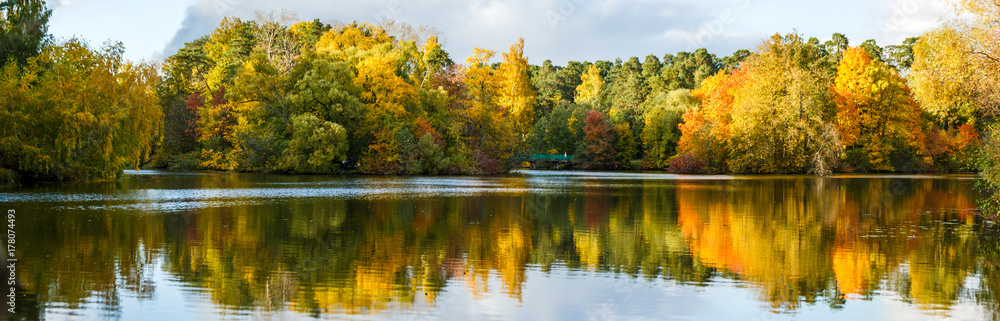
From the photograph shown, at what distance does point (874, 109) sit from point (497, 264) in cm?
5801

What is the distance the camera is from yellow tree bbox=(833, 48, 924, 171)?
191ft

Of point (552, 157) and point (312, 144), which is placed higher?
point (312, 144)

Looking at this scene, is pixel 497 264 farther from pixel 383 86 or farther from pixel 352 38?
pixel 352 38

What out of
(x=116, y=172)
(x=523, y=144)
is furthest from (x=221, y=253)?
(x=523, y=144)

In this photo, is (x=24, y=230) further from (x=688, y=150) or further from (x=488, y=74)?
(x=688, y=150)

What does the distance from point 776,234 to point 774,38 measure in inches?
1893

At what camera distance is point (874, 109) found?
59.1 m

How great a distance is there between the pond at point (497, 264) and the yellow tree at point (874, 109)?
140 feet

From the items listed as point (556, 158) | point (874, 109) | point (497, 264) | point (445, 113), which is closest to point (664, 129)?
point (556, 158)

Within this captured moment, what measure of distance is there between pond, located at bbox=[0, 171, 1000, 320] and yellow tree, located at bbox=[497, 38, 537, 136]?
168 ft

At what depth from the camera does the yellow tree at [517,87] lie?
70.6 metres

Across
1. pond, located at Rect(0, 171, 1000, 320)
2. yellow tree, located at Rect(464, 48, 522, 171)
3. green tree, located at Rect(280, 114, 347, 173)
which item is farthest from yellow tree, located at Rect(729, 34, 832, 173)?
pond, located at Rect(0, 171, 1000, 320)

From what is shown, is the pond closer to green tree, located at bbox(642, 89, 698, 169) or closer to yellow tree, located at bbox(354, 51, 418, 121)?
yellow tree, located at bbox(354, 51, 418, 121)

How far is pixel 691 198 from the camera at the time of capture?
1009 inches
